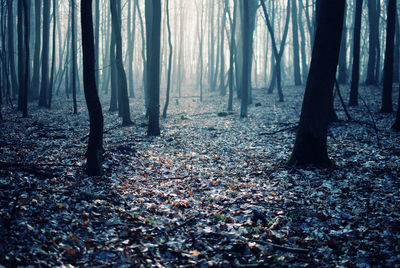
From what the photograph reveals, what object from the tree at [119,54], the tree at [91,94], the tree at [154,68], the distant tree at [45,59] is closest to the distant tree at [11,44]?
the distant tree at [45,59]

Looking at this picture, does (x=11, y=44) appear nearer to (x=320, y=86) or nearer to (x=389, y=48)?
(x=320, y=86)

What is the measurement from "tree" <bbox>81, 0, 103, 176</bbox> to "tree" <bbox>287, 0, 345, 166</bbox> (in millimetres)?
4924

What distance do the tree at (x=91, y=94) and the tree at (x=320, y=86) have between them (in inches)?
194

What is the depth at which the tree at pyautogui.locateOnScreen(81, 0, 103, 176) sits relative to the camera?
5.62 meters

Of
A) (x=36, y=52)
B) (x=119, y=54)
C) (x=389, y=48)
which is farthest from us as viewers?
(x=36, y=52)

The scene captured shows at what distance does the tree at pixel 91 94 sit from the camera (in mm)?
5617

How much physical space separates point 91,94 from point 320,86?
5295 millimetres

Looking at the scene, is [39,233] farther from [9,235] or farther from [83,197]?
[83,197]

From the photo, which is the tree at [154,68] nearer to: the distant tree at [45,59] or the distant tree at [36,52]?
the distant tree at [45,59]

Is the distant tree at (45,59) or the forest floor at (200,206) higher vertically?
the distant tree at (45,59)

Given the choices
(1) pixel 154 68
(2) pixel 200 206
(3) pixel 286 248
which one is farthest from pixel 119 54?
(3) pixel 286 248

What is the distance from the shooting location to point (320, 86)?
6.61 meters

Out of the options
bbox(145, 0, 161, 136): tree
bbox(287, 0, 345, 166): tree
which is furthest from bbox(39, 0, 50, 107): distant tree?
bbox(287, 0, 345, 166): tree

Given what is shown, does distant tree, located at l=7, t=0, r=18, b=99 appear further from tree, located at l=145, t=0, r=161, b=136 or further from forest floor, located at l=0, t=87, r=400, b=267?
forest floor, located at l=0, t=87, r=400, b=267
